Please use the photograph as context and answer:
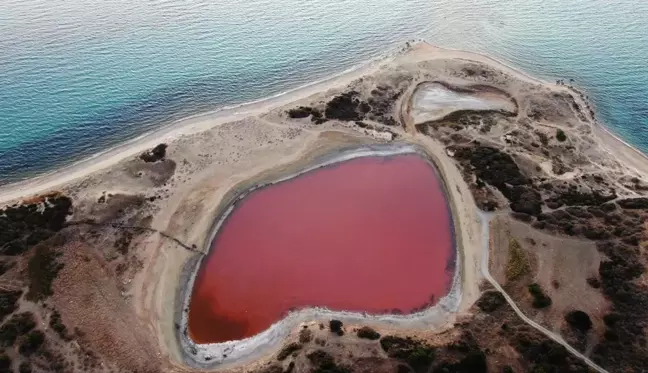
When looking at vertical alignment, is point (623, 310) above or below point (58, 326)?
below

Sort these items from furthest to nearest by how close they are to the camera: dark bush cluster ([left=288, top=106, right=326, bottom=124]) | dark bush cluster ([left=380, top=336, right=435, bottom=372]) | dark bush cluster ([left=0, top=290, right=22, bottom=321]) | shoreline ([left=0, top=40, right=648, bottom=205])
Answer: dark bush cluster ([left=288, top=106, right=326, bottom=124]) < shoreline ([left=0, top=40, right=648, bottom=205]) < dark bush cluster ([left=0, top=290, right=22, bottom=321]) < dark bush cluster ([left=380, top=336, right=435, bottom=372])

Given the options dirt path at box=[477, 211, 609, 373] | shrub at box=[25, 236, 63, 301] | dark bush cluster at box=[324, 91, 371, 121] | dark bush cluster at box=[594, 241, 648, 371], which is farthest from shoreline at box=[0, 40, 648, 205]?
dirt path at box=[477, 211, 609, 373]

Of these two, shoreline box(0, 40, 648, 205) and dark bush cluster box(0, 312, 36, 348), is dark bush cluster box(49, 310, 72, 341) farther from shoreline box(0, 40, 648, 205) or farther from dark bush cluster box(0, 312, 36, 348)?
shoreline box(0, 40, 648, 205)

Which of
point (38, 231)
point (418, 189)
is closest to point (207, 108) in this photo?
point (38, 231)

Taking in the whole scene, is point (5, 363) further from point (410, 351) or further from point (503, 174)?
point (503, 174)

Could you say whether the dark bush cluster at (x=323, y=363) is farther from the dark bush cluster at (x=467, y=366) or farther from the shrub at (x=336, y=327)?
the dark bush cluster at (x=467, y=366)

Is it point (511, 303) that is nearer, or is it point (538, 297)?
point (538, 297)

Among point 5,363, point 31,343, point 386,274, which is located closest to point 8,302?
point 31,343
